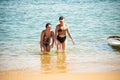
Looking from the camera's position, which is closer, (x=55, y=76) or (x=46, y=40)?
(x=55, y=76)

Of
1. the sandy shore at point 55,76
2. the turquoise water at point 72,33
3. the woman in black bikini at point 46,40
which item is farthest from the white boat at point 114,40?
the sandy shore at point 55,76

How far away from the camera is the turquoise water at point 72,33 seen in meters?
3.76

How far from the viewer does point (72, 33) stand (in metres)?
4.76

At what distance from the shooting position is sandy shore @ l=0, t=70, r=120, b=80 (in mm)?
3025

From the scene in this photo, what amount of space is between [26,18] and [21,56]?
1813 mm

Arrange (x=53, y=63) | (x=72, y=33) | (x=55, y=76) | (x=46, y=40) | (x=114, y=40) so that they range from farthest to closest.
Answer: (x=72, y=33), (x=114, y=40), (x=46, y=40), (x=53, y=63), (x=55, y=76)

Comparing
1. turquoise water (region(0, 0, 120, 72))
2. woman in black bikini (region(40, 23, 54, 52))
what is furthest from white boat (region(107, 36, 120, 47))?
woman in black bikini (region(40, 23, 54, 52))

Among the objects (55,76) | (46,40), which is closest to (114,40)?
(46,40)

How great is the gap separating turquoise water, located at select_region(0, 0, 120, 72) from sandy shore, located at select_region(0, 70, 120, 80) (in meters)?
0.19

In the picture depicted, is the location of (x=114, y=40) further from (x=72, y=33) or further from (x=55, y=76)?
(x=55, y=76)

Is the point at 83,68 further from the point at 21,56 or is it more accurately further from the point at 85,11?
the point at 85,11

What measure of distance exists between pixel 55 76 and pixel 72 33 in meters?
1.76

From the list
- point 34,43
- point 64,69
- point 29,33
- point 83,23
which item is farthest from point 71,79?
point 83,23

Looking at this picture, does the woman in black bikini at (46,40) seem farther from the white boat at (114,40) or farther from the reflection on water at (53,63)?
the white boat at (114,40)
